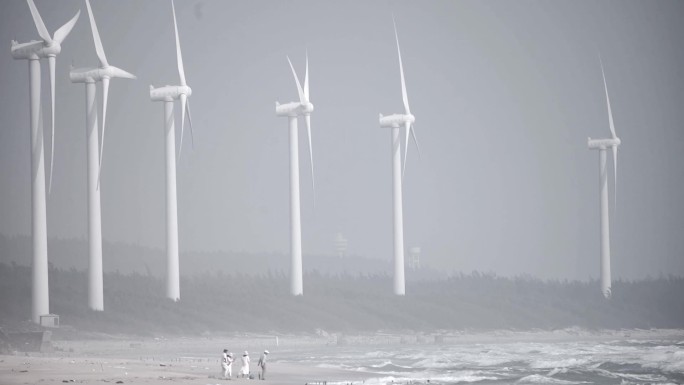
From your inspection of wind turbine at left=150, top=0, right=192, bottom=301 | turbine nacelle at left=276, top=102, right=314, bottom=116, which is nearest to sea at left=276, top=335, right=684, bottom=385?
wind turbine at left=150, top=0, right=192, bottom=301

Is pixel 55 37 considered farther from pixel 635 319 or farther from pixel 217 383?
pixel 635 319

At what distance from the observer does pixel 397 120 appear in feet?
417

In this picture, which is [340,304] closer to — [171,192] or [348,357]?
[171,192]

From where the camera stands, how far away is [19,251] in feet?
478

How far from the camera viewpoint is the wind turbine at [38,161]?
281ft

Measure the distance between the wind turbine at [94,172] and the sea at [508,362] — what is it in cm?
1431

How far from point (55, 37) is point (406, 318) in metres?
39.3

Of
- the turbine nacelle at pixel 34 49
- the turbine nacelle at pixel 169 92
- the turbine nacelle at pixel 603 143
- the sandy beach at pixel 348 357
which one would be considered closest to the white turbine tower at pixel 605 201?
the turbine nacelle at pixel 603 143

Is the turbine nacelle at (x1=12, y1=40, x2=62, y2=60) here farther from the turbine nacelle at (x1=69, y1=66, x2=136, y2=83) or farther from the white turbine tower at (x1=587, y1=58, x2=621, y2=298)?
the white turbine tower at (x1=587, y1=58, x2=621, y2=298)

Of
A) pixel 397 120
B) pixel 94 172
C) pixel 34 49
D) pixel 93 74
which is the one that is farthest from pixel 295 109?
pixel 34 49

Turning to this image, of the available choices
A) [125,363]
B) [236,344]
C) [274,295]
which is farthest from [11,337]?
[274,295]

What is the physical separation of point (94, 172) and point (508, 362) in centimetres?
3105

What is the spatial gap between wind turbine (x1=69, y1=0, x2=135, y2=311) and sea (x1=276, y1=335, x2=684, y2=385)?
1431 cm

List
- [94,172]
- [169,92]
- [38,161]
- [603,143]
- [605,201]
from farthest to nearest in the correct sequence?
[603,143] < [605,201] < [169,92] < [94,172] < [38,161]
